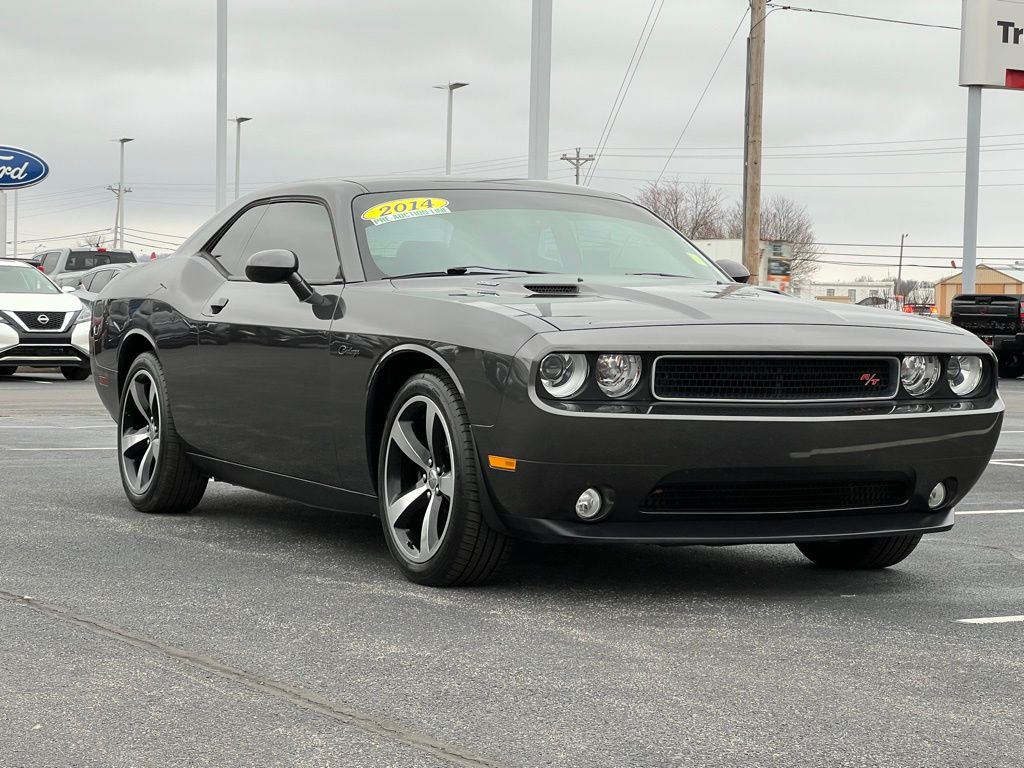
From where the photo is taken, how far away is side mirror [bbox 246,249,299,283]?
613 cm

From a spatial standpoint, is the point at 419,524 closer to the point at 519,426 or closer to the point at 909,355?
the point at 519,426

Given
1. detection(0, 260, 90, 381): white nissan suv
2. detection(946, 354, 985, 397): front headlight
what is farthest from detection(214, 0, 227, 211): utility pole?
detection(946, 354, 985, 397): front headlight

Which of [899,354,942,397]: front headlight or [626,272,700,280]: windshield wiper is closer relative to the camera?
[899,354,942,397]: front headlight

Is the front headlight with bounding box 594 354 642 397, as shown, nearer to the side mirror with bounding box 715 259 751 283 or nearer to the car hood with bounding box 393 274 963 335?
the car hood with bounding box 393 274 963 335

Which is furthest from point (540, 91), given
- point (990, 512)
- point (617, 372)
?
point (617, 372)

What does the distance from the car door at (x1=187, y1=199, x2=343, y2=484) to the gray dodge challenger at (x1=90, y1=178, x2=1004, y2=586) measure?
0.04 feet

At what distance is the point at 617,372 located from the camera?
4.98 meters

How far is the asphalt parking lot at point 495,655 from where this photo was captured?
11.6ft

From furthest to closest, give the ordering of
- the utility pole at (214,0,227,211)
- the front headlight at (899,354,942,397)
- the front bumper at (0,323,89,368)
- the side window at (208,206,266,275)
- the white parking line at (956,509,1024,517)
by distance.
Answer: the utility pole at (214,0,227,211) < the front bumper at (0,323,89,368) < the white parking line at (956,509,1024,517) < the side window at (208,206,266,275) < the front headlight at (899,354,942,397)

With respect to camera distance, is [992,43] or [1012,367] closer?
[1012,367]

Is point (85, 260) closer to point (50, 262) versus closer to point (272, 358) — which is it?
point (50, 262)

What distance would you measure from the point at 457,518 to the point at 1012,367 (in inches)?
984

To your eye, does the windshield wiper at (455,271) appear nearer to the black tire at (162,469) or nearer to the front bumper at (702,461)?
the front bumper at (702,461)

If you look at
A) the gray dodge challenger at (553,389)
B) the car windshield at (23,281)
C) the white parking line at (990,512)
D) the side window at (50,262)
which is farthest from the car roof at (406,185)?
the side window at (50,262)
